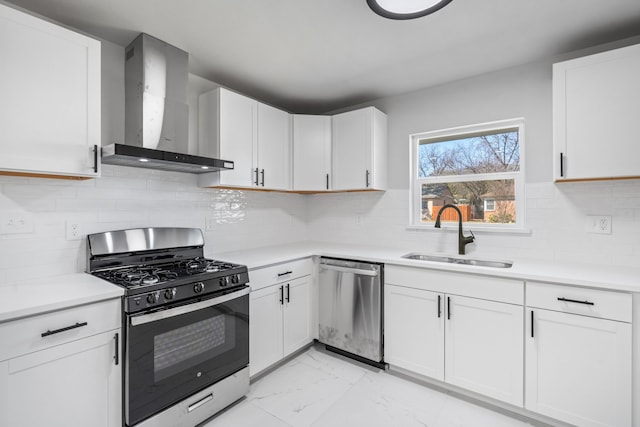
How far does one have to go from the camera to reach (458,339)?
2.14m

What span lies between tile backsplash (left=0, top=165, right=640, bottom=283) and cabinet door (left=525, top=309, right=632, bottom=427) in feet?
2.31

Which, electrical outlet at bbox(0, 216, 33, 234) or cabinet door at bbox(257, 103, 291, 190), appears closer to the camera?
electrical outlet at bbox(0, 216, 33, 234)

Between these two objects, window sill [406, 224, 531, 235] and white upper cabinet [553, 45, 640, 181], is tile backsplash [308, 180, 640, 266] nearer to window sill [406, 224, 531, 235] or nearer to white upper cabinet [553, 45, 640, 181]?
window sill [406, 224, 531, 235]

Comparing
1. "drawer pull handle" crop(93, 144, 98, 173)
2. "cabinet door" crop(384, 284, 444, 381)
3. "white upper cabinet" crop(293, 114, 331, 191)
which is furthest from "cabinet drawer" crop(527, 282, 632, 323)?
"drawer pull handle" crop(93, 144, 98, 173)

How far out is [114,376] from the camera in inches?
61.1

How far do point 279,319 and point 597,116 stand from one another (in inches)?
102

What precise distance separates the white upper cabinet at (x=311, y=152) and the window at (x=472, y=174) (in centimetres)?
87

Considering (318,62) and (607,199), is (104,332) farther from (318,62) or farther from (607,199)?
(607,199)

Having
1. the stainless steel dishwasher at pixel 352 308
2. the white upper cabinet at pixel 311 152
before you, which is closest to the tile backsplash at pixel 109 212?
the white upper cabinet at pixel 311 152

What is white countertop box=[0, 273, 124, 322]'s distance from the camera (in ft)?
4.26

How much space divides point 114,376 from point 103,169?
1284 mm

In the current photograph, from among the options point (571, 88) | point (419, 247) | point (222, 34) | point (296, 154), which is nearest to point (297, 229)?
point (296, 154)

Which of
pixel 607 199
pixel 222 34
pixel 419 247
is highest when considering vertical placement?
pixel 222 34

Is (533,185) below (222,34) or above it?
below
